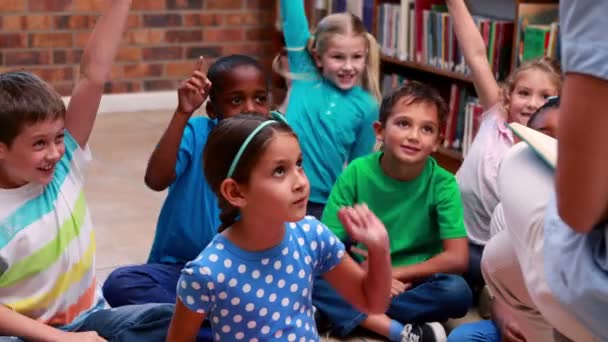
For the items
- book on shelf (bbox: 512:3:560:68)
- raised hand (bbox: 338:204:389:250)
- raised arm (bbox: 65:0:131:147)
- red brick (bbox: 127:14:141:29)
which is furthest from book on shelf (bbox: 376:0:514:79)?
raised hand (bbox: 338:204:389:250)

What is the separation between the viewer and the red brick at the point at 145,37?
4.87m

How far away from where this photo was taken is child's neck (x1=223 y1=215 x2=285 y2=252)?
4.60 ft

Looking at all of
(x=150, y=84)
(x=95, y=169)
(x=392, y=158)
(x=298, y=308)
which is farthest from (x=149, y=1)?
(x=298, y=308)

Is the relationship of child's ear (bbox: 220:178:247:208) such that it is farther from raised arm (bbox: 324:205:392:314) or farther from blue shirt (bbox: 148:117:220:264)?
blue shirt (bbox: 148:117:220:264)

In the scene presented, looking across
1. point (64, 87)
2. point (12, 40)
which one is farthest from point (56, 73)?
point (12, 40)

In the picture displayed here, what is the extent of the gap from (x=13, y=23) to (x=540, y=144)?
13.2 ft

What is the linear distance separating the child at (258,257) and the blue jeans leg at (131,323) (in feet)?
0.89

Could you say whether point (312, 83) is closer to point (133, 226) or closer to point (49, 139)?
point (133, 226)

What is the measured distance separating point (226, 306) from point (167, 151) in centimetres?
60

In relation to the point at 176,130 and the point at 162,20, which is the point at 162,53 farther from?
the point at 176,130

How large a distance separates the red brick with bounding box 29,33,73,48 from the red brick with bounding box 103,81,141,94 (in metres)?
0.32

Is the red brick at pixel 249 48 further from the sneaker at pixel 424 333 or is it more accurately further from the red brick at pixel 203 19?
the sneaker at pixel 424 333

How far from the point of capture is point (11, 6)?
180 inches

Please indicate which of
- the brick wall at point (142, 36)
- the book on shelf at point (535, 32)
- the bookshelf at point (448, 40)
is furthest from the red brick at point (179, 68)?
the book on shelf at point (535, 32)
